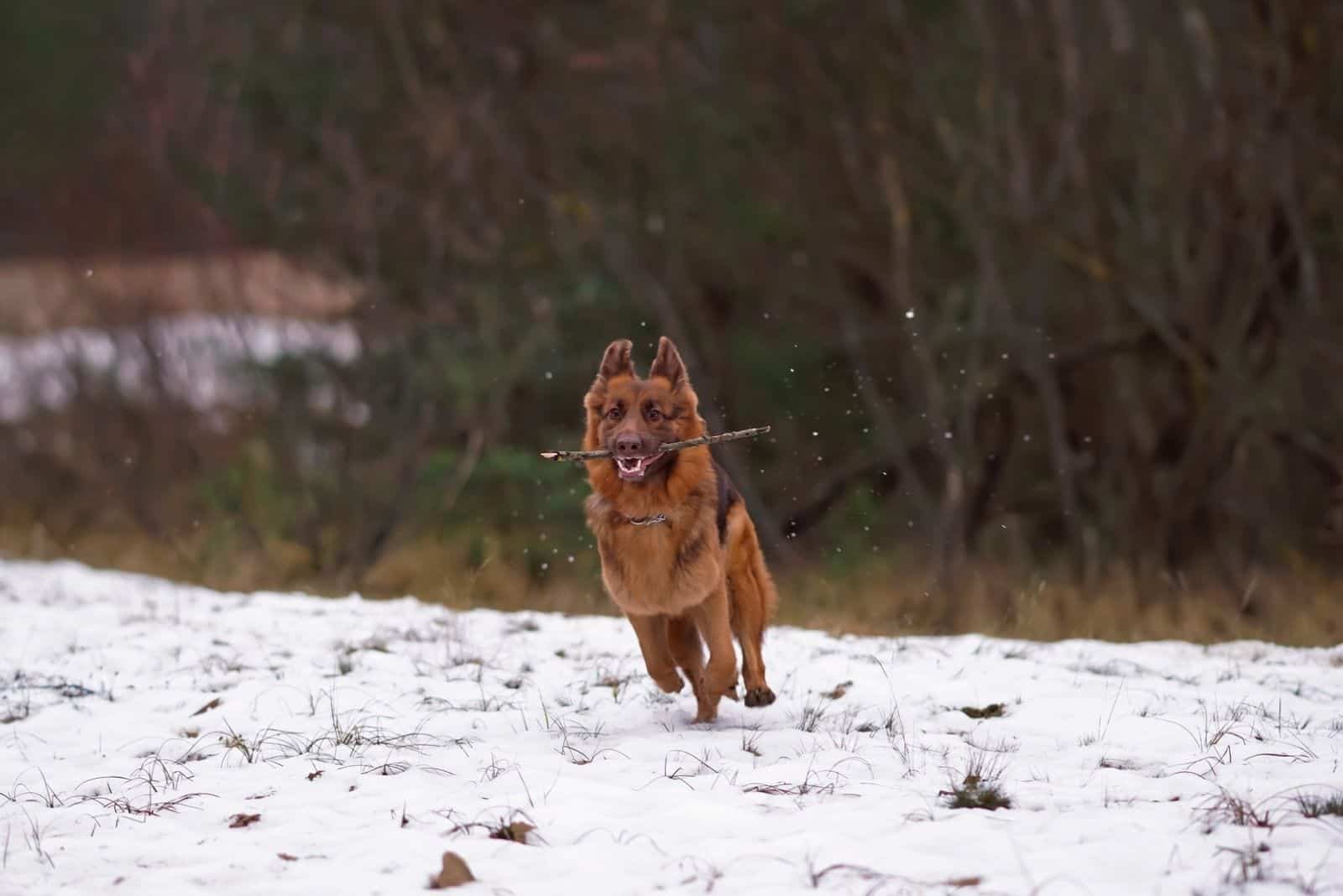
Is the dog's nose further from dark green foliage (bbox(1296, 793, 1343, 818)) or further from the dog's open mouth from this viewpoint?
dark green foliage (bbox(1296, 793, 1343, 818))

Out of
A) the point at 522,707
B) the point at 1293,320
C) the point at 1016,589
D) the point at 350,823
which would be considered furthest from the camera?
the point at 1293,320

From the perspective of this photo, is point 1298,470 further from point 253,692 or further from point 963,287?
point 253,692

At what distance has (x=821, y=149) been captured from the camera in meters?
15.0

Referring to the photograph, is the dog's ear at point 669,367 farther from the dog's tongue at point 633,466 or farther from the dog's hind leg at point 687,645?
the dog's hind leg at point 687,645

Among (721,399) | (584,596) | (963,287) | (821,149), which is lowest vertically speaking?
(584,596)

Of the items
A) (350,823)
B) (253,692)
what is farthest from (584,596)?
(350,823)

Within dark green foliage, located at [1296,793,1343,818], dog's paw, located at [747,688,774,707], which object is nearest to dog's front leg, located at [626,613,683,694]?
dog's paw, located at [747,688,774,707]

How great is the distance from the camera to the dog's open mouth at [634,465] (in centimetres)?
622

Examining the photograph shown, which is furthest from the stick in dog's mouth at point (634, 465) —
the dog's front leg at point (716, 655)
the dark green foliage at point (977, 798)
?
the dark green foliage at point (977, 798)

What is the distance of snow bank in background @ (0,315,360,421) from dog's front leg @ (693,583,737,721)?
7777mm

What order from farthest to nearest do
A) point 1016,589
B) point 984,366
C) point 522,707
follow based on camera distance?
point 984,366 → point 1016,589 → point 522,707

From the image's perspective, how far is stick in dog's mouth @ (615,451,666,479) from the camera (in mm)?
6223

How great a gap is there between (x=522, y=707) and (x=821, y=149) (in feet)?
31.2

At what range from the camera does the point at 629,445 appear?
240 inches
